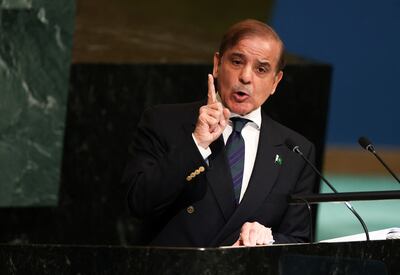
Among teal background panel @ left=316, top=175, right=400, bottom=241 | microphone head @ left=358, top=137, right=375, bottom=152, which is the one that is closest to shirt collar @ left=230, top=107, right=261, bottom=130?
microphone head @ left=358, top=137, right=375, bottom=152

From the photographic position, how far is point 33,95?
18.6 ft

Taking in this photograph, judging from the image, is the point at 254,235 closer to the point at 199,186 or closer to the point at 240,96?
the point at 199,186

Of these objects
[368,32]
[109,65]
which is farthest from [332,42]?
[109,65]

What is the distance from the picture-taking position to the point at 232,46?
147 inches

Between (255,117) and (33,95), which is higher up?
(255,117)

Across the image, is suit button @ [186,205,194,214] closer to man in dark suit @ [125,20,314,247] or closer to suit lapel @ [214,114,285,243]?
man in dark suit @ [125,20,314,247]

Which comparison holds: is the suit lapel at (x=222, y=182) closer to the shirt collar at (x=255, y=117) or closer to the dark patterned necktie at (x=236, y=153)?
the dark patterned necktie at (x=236, y=153)

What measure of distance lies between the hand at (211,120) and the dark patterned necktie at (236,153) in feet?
0.76

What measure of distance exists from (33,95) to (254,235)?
2455mm

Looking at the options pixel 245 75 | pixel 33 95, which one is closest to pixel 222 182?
pixel 245 75

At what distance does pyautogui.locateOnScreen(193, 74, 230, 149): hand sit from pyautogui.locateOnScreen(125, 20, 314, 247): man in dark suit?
49mm

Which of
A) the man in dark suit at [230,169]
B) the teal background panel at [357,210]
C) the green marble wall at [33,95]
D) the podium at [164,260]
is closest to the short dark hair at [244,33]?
the man in dark suit at [230,169]

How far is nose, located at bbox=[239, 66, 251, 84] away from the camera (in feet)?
12.1

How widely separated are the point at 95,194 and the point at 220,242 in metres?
2.58
